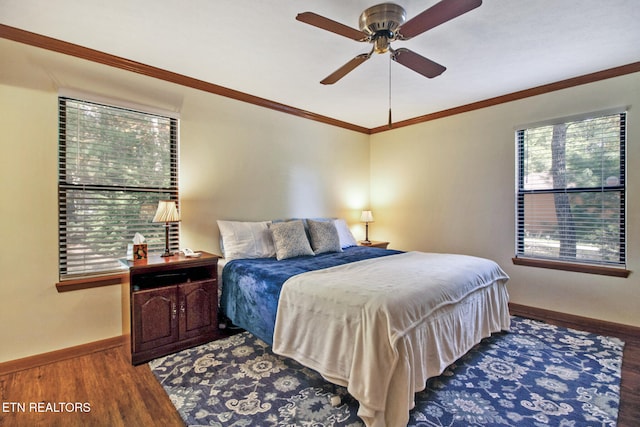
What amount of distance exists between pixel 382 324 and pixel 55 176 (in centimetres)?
271

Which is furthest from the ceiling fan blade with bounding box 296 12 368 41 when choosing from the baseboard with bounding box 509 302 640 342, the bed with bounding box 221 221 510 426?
the baseboard with bounding box 509 302 640 342

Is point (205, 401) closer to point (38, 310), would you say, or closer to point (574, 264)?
point (38, 310)

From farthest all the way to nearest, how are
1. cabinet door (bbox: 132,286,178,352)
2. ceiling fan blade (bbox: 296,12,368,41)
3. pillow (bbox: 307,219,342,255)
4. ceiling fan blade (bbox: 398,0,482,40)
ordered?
pillow (bbox: 307,219,342,255) < cabinet door (bbox: 132,286,178,352) < ceiling fan blade (bbox: 296,12,368,41) < ceiling fan blade (bbox: 398,0,482,40)

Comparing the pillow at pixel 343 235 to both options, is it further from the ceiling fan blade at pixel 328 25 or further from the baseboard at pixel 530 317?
the ceiling fan blade at pixel 328 25

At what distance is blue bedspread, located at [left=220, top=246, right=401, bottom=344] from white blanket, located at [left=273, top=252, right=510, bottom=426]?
0.51 ft

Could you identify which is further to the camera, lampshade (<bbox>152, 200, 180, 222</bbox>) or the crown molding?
lampshade (<bbox>152, 200, 180, 222</bbox>)

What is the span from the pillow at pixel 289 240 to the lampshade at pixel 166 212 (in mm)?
992

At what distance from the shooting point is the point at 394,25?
77.2 inches

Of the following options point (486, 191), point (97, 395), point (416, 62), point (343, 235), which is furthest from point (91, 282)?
point (486, 191)

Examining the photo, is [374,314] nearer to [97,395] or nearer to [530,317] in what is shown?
[97,395]

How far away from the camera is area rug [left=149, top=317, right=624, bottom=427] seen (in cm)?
171

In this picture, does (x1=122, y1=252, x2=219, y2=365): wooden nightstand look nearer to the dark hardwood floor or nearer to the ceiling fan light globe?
the dark hardwood floor

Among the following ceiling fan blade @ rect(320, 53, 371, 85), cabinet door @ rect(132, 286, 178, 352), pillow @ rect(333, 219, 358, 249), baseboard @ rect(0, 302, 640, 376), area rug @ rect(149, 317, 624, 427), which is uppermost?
ceiling fan blade @ rect(320, 53, 371, 85)

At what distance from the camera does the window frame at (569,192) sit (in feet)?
9.49
